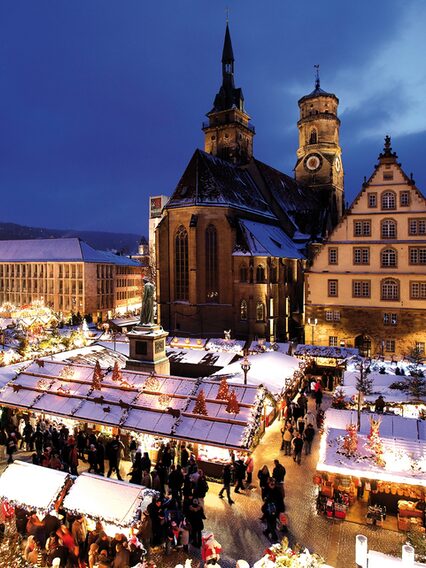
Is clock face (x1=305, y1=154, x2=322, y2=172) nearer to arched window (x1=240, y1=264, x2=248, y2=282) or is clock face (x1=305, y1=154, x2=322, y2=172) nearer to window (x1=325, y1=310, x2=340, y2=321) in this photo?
arched window (x1=240, y1=264, x2=248, y2=282)

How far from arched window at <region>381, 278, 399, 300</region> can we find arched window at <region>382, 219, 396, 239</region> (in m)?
3.22

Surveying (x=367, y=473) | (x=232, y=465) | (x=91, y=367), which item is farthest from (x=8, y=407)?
(x=367, y=473)

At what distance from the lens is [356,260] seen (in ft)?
108

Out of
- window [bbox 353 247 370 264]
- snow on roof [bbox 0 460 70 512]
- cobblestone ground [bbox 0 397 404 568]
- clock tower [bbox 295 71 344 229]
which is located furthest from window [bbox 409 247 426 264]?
clock tower [bbox 295 71 344 229]

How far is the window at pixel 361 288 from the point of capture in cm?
3281

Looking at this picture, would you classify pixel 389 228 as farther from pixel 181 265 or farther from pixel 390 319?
pixel 181 265

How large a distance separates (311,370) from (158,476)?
58.1ft

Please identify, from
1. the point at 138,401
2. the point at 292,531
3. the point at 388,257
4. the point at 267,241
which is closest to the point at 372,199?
the point at 388,257

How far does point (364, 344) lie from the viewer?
109 feet

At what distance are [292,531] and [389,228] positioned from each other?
81.3ft

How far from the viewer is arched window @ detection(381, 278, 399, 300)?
105 feet

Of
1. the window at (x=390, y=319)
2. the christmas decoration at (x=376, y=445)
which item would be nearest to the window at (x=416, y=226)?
the window at (x=390, y=319)

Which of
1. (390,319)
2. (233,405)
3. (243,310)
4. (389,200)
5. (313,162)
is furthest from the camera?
(313,162)

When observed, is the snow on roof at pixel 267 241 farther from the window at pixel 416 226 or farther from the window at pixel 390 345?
the window at pixel 390 345
